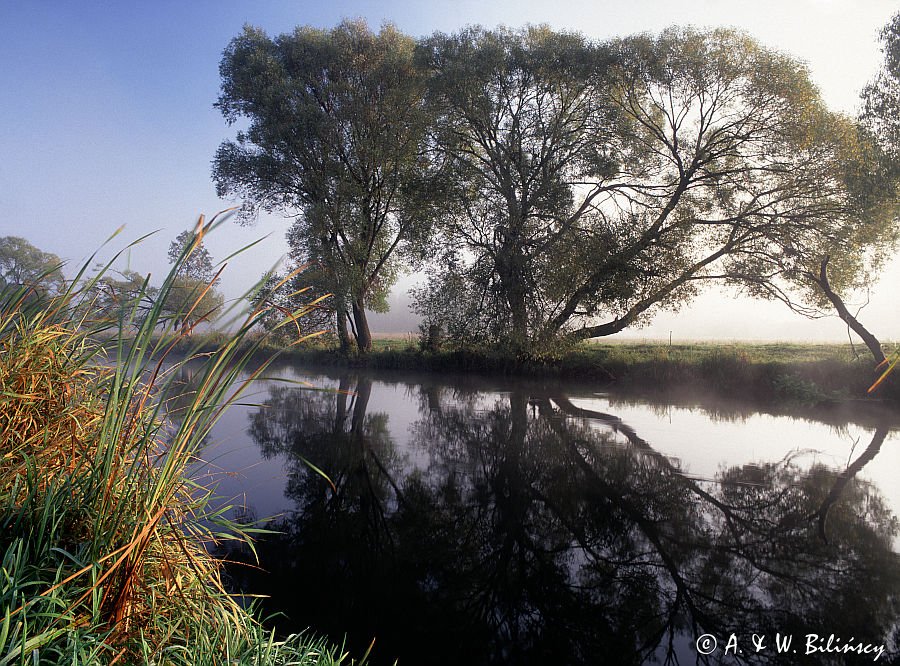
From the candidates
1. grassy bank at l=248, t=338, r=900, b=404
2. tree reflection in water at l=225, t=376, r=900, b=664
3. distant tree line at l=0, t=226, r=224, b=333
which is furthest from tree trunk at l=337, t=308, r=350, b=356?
distant tree line at l=0, t=226, r=224, b=333

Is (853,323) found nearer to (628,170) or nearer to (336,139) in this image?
(628,170)

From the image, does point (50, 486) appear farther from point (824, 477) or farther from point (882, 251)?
point (882, 251)

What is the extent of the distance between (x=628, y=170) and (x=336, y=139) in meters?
10.3

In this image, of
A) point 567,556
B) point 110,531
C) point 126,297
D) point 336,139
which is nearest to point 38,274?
point 126,297

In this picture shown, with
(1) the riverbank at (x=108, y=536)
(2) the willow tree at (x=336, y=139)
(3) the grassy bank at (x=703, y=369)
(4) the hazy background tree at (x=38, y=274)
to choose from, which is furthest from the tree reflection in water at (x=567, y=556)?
(2) the willow tree at (x=336, y=139)

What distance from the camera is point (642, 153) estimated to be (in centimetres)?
1546

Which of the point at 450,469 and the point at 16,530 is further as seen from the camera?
the point at 450,469

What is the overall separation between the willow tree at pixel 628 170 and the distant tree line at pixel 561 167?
6cm

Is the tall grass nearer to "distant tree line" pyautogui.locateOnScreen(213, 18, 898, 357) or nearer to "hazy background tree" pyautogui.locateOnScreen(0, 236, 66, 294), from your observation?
"hazy background tree" pyautogui.locateOnScreen(0, 236, 66, 294)

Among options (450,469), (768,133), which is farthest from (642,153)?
(450,469)

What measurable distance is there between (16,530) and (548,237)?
14.2 metres

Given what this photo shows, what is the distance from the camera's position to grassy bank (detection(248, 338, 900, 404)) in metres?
11.3

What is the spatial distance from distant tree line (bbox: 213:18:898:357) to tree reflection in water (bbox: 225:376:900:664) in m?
8.89

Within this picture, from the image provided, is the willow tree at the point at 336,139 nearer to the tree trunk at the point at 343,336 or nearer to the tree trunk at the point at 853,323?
the tree trunk at the point at 343,336
